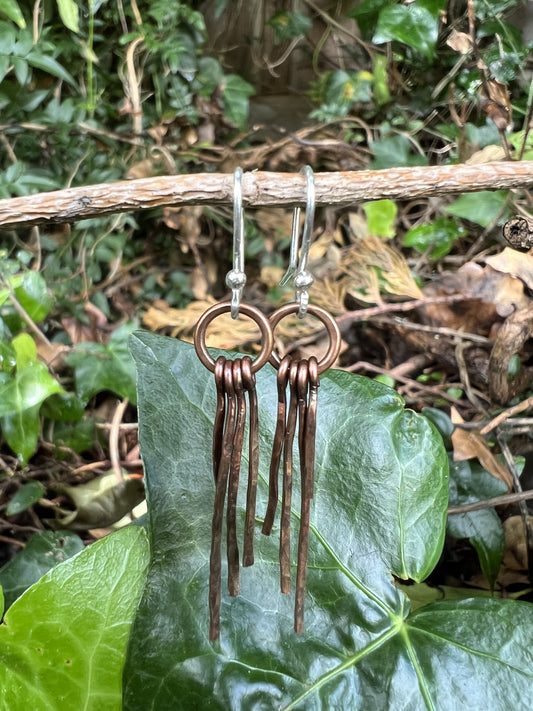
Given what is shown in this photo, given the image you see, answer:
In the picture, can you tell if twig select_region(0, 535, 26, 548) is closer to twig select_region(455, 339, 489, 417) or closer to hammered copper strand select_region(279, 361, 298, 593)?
hammered copper strand select_region(279, 361, 298, 593)

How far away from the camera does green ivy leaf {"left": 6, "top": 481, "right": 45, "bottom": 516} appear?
2.84 feet

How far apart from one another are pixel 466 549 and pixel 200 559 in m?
0.45

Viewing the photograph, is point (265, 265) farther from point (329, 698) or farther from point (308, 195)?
point (329, 698)

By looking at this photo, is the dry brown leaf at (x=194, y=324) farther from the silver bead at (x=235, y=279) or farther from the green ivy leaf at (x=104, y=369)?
the silver bead at (x=235, y=279)

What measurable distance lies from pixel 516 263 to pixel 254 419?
51cm

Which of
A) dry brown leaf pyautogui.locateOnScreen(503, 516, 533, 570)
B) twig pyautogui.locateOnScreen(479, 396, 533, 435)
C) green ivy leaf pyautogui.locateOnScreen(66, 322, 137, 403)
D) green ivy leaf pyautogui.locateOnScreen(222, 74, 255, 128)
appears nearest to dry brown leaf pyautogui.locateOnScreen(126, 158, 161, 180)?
green ivy leaf pyautogui.locateOnScreen(222, 74, 255, 128)

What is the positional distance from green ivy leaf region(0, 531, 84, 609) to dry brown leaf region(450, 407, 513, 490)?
564mm

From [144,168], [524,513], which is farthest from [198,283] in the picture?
[524,513]

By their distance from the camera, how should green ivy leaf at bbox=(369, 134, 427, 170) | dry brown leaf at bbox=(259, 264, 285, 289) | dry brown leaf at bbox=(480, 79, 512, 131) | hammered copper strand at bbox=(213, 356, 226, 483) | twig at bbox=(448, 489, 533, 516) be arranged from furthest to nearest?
dry brown leaf at bbox=(259, 264, 285, 289)
green ivy leaf at bbox=(369, 134, 427, 170)
dry brown leaf at bbox=(480, 79, 512, 131)
twig at bbox=(448, 489, 533, 516)
hammered copper strand at bbox=(213, 356, 226, 483)

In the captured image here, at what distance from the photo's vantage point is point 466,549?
83cm

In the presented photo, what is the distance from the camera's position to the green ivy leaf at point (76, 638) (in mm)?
578

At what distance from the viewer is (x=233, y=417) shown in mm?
486

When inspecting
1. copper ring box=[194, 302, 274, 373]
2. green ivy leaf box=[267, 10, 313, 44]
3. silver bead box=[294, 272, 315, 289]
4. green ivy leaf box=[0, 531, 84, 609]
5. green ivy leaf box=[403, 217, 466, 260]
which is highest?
green ivy leaf box=[267, 10, 313, 44]

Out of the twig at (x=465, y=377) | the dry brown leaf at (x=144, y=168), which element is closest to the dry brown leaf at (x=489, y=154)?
the twig at (x=465, y=377)
